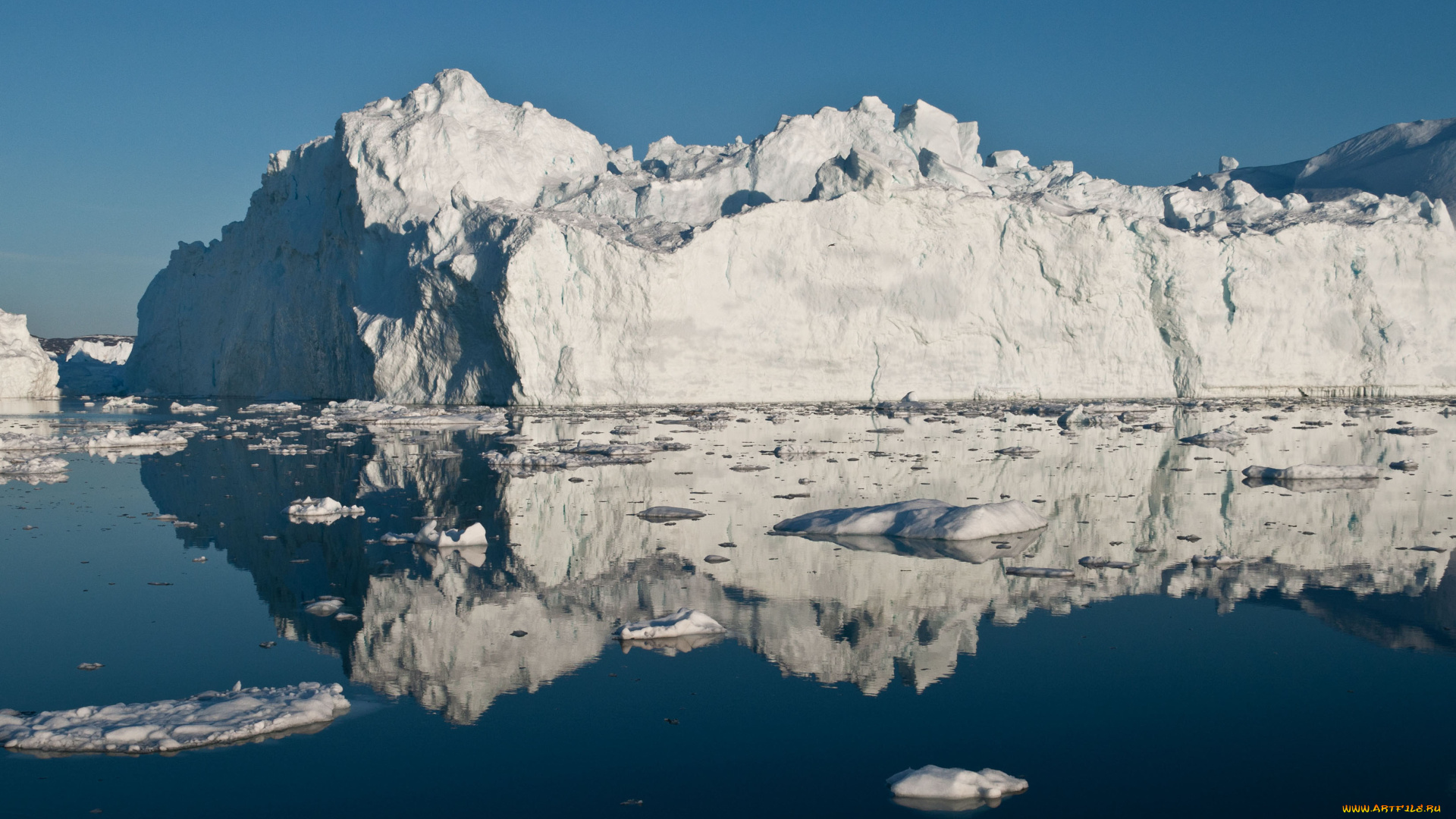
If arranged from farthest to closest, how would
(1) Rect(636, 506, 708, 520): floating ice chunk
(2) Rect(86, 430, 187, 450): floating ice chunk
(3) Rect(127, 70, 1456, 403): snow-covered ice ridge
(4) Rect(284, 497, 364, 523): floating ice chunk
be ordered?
(3) Rect(127, 70, 1456, 403): snow-covered ice ridge → (2) Rect(86, 430, 187, 450): floating ice chunk → (4) Rect(284, 497, 364, 523): floating ice chunk → (1) Rect(636, 506, 708, 520): floating ice chunk

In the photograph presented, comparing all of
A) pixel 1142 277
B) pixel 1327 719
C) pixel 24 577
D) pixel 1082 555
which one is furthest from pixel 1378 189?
pixel 24 577

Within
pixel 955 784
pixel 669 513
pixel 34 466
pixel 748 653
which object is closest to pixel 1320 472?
pixel 669 513

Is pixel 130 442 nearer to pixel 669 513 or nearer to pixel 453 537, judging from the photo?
pixel 453 537

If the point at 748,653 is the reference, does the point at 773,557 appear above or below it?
above

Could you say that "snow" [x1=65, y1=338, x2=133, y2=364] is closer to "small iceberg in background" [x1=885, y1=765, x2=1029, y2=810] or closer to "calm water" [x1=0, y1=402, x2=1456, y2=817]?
"calm water" [x1=0, y1=402, x2=1456, y2=817]

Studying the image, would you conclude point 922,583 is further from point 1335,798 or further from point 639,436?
point 639,436

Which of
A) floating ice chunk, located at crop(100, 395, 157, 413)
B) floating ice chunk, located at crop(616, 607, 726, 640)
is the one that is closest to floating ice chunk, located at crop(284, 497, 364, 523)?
floating ice chunk, located at crop(616, 607, 726, 640)
